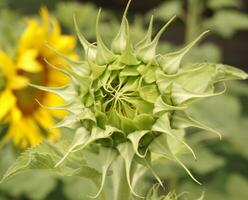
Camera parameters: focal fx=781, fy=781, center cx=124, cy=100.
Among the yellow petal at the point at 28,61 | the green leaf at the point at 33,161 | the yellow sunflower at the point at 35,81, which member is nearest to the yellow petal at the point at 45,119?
the yellow sunflower at the point at 35,81

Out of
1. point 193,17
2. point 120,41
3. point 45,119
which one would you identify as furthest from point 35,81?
point 120,41

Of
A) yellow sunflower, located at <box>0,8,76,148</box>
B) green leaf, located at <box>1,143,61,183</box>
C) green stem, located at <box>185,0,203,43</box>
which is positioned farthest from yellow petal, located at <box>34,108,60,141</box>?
green leaf, located at <box>1,143,61,183</box>

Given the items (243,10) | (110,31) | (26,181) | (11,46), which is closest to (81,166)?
(11,46)

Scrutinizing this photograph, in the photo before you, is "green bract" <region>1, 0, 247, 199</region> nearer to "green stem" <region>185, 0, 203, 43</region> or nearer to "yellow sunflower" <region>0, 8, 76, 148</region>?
"yellow sunflower" <region>0, 8, 76, 148</region>

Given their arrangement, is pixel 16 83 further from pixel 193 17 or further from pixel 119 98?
pixel 119 98

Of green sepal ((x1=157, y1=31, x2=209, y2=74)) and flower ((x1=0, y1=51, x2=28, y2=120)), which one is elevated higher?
green sepal ((x1=157, y1=31, x2=209, y2=74))

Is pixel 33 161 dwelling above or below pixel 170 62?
below
